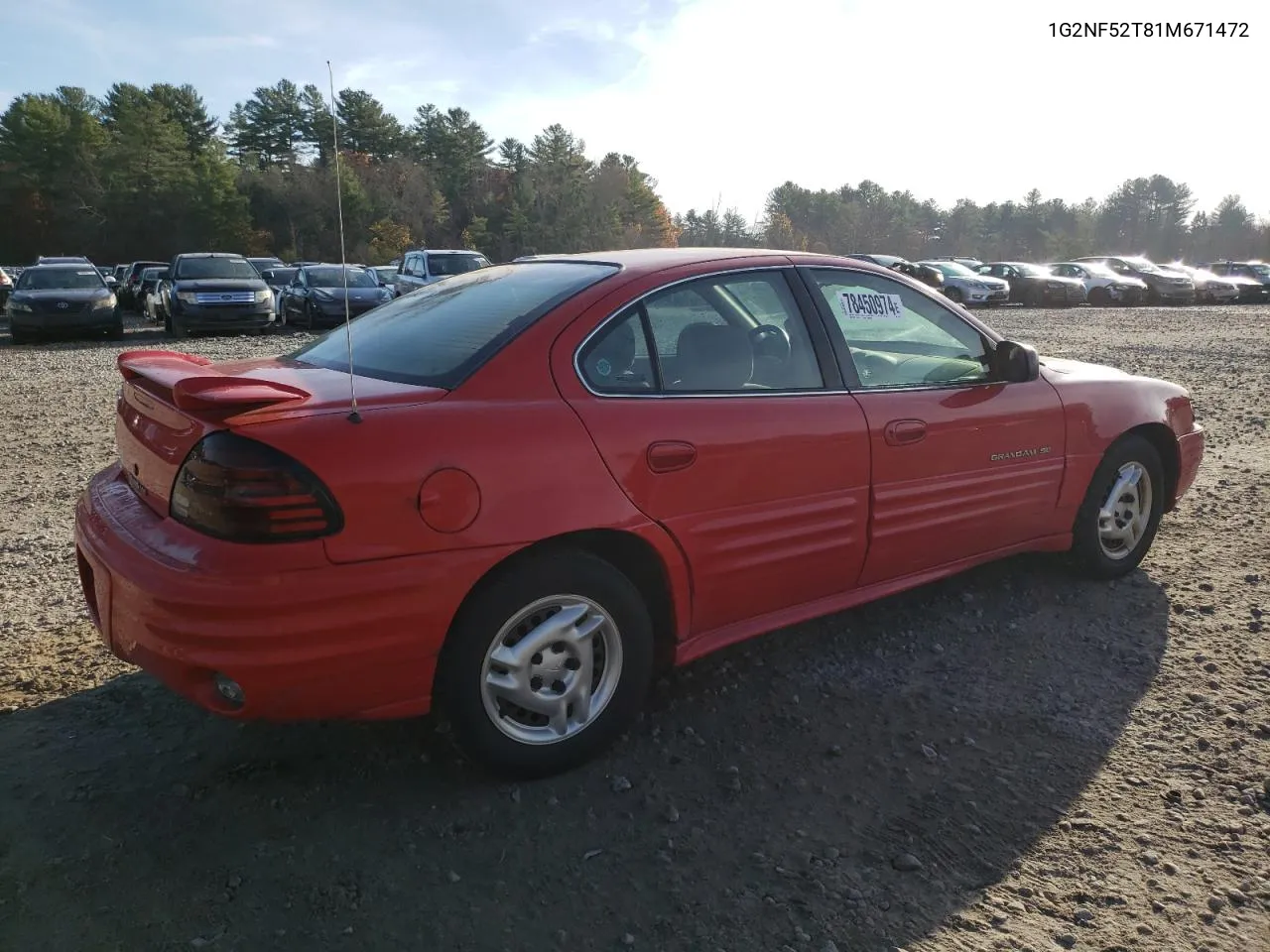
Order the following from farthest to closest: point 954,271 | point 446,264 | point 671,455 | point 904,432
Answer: point 954,271 → point 446,264 → point 904,432 → point 671,455

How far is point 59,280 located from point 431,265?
7157mm

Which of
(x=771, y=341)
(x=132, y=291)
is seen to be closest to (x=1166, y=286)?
(x=132, y=291)

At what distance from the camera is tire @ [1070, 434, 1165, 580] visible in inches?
167

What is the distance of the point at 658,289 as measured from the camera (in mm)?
3064

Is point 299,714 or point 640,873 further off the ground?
point 299,714

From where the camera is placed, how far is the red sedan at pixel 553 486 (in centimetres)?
232

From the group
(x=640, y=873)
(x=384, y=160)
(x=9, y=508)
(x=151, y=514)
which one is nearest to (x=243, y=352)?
(x=9, y=508)

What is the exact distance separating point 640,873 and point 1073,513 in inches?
111

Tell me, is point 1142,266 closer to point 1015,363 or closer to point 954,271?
point 954,271

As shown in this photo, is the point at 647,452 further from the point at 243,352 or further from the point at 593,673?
the point at 243,352

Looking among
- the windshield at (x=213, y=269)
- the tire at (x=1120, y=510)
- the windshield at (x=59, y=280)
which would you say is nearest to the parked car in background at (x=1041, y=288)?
the windshield at (x=213, y=269)

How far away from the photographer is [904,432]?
3.43 meters

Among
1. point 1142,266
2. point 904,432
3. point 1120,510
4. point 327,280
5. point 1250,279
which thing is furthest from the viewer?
point 1250,279

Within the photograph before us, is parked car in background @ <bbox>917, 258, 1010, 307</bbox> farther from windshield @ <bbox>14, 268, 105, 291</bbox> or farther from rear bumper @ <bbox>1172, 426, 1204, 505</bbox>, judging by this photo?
rear bumper @ <bbox>1172, 426, 1204, 505</bbox>
